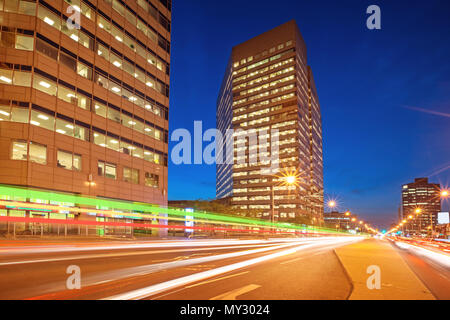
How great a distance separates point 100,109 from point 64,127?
6.52 metres

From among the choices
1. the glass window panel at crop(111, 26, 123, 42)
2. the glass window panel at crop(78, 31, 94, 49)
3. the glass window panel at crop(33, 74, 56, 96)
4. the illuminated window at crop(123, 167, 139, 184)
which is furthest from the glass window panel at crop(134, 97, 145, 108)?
the glass window panel at crop(33, 74, 56, 96)

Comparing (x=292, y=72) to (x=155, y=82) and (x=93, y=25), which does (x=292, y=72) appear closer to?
(x=155, y=82)

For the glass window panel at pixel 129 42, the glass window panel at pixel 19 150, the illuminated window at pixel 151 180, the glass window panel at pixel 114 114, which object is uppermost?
the glass window panel at pixel 129 42

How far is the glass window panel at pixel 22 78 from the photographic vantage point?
3400 cm

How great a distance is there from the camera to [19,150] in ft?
109

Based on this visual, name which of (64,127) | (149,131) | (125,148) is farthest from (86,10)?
(125,148)

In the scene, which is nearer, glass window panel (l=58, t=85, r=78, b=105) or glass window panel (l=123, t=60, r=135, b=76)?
glass window panel (l=58, t=85, r=78, b=105)

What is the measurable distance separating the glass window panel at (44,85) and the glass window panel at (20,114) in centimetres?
298

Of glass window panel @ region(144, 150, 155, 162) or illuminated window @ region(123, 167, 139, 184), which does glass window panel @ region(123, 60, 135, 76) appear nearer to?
glass window panel @ region(144, 150, 155, 162)

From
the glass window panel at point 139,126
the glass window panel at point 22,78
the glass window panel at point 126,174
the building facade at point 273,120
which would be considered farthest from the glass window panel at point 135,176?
the building facade at point 273,120

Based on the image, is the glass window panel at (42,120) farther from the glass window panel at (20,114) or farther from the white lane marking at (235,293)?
the white lane marking at (235,293)

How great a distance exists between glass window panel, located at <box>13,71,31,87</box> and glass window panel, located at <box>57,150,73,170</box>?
8.04m

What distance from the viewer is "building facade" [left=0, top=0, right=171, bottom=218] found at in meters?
→ 33.8

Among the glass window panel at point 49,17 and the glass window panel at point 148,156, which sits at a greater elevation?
the glass window panel at point 49,17
